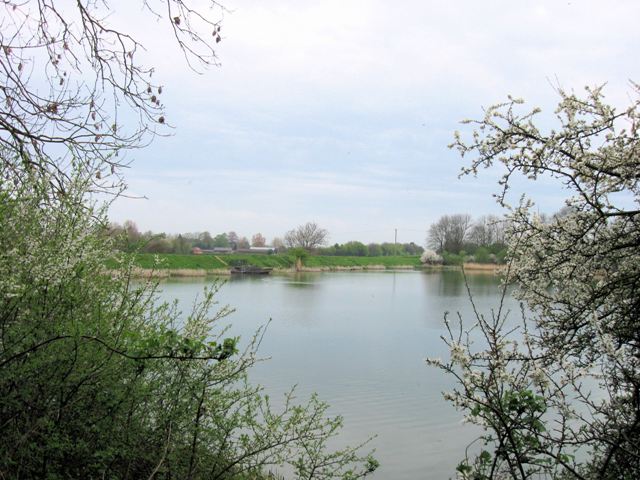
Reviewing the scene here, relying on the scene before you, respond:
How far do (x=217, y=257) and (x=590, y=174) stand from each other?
165 ft

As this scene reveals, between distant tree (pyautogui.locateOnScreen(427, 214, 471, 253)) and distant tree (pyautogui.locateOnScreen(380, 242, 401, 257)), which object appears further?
distant tree (pyautogui.locateOnScreen(380, 242, 401, 257))

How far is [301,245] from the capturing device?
2864 inches

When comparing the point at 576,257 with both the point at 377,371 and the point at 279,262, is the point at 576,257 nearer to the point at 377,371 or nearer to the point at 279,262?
the point at 377,371

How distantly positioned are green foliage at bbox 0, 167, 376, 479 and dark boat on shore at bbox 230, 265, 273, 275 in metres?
47.5

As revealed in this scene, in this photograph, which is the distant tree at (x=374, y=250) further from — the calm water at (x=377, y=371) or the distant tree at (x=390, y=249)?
the calm water at (x=377, y=371)

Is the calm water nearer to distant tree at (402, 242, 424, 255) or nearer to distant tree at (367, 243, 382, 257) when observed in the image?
distant tree at (367, 243, 382, 257)

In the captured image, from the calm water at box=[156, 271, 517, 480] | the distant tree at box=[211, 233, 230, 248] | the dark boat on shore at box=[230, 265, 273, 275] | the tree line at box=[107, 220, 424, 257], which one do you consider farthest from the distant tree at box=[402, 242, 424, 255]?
the calm water at box=[156, 271, 517, 480]

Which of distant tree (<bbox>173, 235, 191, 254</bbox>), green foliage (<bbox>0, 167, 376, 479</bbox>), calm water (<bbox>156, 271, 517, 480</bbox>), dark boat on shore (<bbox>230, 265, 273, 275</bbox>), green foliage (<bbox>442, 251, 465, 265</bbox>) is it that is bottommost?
calm water (<bbox>156, 271, 517, 480</bbox>)

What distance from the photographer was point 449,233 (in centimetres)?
7056

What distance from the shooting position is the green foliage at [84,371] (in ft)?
8.89

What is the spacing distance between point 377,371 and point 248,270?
40810mm

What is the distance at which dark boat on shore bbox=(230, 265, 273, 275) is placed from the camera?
167 feet

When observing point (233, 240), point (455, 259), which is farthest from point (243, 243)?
point (455, 259)

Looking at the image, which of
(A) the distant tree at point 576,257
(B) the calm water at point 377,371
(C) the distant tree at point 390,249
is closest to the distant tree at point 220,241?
(C) the distant tree at point 390,249
